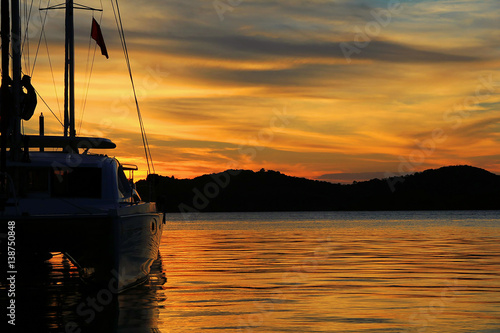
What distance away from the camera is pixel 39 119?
20797 millimetres

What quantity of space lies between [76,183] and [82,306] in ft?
10.9

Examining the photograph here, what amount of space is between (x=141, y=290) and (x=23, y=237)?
3662 mm

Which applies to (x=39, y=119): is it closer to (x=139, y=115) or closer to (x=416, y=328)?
(x=139, y=115)

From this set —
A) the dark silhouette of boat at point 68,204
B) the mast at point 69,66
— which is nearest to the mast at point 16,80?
the dark silhouette of boat at point 68,204

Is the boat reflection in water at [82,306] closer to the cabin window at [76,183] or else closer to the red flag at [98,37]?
the cabin window at [76,183]

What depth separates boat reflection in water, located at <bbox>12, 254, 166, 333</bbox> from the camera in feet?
38.0

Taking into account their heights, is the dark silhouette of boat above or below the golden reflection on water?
above

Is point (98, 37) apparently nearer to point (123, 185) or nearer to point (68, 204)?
point (123, 185)

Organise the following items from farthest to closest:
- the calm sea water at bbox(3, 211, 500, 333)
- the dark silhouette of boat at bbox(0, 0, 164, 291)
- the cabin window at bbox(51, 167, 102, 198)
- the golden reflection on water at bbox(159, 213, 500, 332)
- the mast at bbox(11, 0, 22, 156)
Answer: the cabin window at bbox(51, 167, 102, 198) → the mast at bbox(11, 0, 22, 156) → the dark silhouette of boat at bbox(0, 0, 164, 291) → the golden reflection on water at bbox(159, 213, 500, 332) → the calm sea water at bbox(3, 211, 500, 333)

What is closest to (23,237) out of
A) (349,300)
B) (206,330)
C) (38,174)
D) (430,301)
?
(38,174)

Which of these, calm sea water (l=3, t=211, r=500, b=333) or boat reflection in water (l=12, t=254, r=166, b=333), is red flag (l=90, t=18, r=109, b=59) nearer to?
calm sea water (l=3, t=211, r=500, b=333)

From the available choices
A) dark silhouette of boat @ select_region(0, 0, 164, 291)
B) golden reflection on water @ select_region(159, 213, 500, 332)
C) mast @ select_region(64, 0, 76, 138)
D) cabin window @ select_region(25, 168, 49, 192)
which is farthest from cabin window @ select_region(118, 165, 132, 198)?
mast @ select_region(64, 0, 76, 138)

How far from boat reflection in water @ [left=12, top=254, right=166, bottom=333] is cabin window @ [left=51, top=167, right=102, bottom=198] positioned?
209cm

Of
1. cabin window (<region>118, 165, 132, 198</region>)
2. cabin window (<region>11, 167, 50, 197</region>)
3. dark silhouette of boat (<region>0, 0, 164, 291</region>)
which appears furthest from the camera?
cabin window (<region>118, 165, 132, 198</region>)
